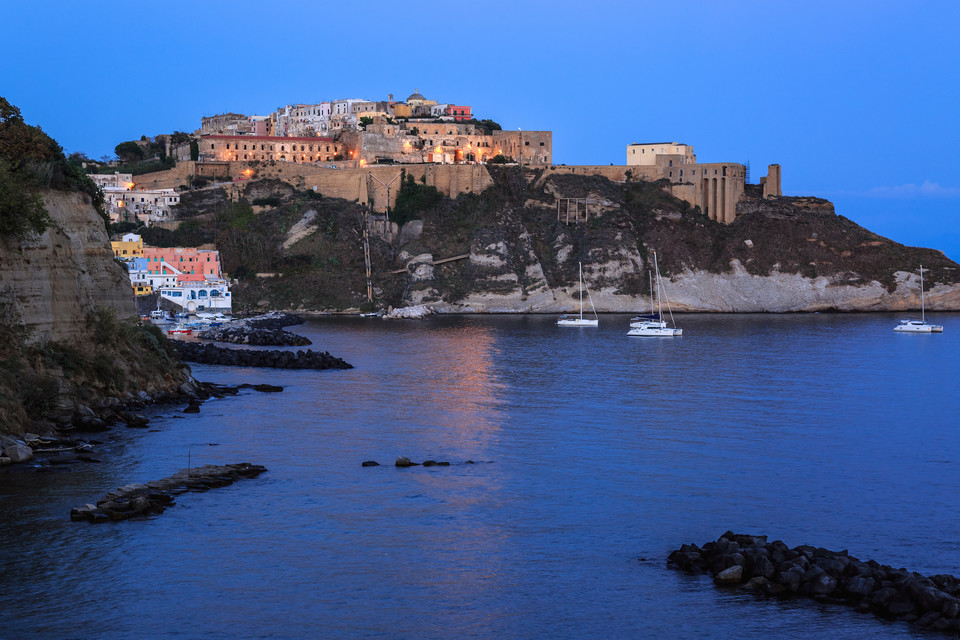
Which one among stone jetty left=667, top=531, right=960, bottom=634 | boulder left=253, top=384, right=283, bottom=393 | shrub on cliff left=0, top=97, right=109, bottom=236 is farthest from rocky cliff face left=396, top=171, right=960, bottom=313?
stone jetty left=667, top=531, right=960, bottom=634

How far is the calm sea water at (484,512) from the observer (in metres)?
15.8

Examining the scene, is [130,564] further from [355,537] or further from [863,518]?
[863,518]

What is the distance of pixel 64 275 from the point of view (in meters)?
31.9

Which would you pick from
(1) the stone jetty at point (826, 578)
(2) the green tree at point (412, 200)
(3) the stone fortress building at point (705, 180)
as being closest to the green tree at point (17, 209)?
(1) the stone jetty at point (826, 578)

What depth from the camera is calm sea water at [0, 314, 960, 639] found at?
15.8m

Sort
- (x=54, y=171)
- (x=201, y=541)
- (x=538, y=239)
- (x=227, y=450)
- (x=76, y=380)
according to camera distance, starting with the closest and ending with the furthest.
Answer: (x=201, y=541), (x=227, y=450), (x=76, y=380), (x=54, y=171), (x=538, y=239)

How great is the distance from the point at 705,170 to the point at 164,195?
5126cm

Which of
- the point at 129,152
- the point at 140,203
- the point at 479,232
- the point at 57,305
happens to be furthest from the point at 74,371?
the point at 129,152

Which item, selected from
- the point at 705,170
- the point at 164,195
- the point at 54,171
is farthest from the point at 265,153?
the point at 54,171

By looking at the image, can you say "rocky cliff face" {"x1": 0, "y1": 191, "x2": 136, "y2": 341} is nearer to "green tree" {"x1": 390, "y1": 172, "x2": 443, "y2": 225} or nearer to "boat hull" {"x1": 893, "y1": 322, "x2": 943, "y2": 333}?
"boat hull" {"x1": 893, "y1": 322, "x2": 943, "y2": 333}

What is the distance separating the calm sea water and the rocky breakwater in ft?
65.5

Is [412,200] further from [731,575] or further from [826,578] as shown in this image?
[826,578]

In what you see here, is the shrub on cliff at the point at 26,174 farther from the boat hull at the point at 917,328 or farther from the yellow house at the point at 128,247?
the boat hull at the point at 917,328

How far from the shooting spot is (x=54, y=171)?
32812mm
